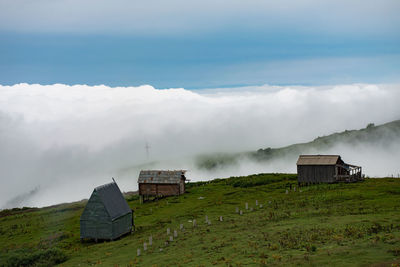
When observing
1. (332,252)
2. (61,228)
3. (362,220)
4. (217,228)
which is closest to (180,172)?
(61,228)

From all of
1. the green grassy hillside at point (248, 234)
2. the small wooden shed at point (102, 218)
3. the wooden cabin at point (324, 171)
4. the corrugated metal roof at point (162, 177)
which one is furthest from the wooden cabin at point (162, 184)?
the small wooden shed at point (102, 218)

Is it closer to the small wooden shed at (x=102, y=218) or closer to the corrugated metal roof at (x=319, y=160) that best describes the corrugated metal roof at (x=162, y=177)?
the corrugated metal roof at (x=319, y=160)

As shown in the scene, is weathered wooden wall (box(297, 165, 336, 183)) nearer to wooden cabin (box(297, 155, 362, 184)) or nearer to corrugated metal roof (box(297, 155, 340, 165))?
wooden cabin (box(297, 155, 362, 184))

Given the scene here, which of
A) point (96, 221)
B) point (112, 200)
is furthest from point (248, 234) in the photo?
point (112, 200)

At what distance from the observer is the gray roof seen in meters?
52.8

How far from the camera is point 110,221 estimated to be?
170 ft

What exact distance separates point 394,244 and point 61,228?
5498 cm

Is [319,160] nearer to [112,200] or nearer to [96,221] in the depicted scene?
[112,200]

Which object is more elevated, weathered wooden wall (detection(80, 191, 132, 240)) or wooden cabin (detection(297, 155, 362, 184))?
wooden cabin (detection(297, 155, 362, 184))

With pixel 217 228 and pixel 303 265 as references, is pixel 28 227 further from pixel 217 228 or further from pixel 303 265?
pixel 303 265

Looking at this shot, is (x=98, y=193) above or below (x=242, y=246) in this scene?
above

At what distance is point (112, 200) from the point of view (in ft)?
180

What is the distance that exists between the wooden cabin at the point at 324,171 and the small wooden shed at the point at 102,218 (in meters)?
39.9

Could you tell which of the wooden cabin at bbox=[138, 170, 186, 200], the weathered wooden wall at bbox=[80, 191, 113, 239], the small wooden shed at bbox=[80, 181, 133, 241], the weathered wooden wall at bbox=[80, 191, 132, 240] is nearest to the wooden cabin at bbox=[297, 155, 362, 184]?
the wooden cabin at bbox=[138, 170, 186, 200]
